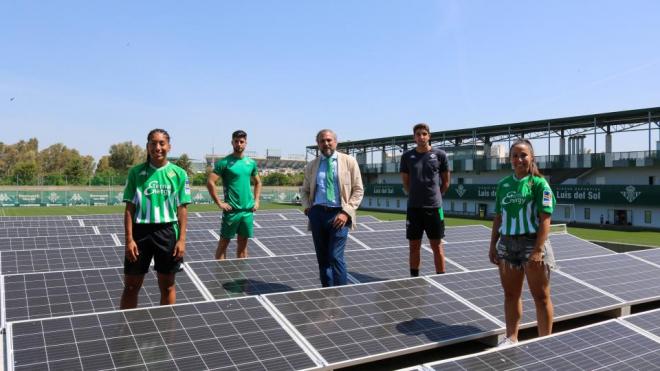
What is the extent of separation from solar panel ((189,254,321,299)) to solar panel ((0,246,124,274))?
191 cm

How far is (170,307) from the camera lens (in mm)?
3846

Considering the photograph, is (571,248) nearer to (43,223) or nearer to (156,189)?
(156,189)

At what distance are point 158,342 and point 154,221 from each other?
1.38m

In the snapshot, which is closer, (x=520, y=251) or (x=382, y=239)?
(x=520, y=251)

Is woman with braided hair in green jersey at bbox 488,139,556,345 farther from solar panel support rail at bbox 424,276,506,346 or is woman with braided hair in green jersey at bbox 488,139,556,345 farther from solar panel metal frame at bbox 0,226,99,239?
solar panel metal frame at bbox 0,226,99,239

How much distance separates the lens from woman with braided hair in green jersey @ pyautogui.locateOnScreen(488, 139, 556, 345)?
162 inches

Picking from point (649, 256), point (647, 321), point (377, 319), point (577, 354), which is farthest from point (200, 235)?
point (577, 354)

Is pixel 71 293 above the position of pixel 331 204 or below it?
below

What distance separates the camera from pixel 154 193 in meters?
4.48

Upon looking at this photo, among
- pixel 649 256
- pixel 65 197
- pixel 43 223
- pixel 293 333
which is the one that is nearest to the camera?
pixel 293 333

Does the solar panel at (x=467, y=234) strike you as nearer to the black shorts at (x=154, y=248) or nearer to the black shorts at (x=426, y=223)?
the black shorts at (x=426, y=223)

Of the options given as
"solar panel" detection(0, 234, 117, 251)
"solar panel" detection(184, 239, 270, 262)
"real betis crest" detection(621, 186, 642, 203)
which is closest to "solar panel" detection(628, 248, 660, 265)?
"solar panel" detection(184, 239, 270, 262)

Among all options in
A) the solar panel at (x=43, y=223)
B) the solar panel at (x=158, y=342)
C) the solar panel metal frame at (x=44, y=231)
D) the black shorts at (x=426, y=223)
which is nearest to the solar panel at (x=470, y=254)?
the black shorts at (x=426, y=223)

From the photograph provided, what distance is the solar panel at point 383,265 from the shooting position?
6.60 m
